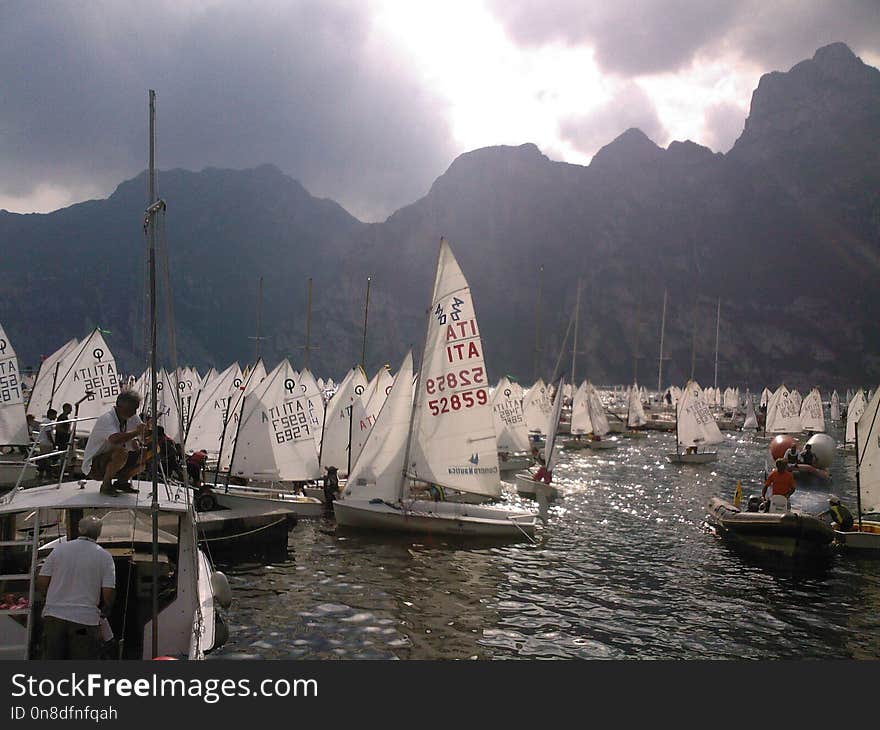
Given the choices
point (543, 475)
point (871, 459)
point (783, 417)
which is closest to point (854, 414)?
point (783, 417)

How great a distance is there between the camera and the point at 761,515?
19609 millimetres

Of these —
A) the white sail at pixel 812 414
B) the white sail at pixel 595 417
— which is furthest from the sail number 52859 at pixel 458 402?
the white sail at pixel 812 414

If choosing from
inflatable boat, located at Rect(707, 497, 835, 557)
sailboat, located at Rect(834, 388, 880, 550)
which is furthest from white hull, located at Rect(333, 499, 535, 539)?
sailboat, located at Rect(834, 388, 880, 550)

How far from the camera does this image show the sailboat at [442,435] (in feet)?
73.2

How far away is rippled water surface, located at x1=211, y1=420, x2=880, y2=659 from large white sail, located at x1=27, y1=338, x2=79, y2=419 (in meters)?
22.6

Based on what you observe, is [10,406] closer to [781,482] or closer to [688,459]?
[781,482]

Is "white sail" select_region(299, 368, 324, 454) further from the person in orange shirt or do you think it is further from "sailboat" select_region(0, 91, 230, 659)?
"sailboat" select_region(0, 91, 230, 659)

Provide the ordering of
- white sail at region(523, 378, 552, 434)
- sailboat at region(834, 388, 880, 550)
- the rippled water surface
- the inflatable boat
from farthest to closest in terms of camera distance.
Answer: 1. white sail at region(523, 378, 552, 434)
2. sailboat at region(834, 388, 880, 550)
3. the inflatable boat
4. the rippled water surface

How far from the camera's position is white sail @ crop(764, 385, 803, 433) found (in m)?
64.8

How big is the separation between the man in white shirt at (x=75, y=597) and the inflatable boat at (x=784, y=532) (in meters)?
18.3

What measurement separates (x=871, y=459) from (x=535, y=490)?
45.9 feet

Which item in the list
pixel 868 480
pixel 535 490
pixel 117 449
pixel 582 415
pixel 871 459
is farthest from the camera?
pixel 582 415

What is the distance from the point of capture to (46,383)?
38.1m

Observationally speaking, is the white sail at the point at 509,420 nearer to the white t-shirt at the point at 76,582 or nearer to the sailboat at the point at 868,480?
the sailboat at the point at 868,480
